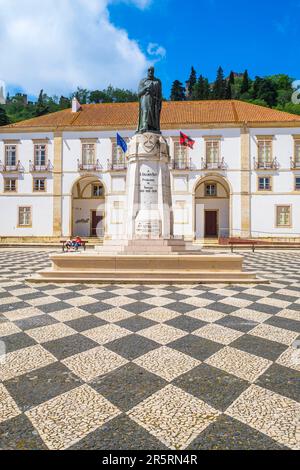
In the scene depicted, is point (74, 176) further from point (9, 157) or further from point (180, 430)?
point (180, 430)

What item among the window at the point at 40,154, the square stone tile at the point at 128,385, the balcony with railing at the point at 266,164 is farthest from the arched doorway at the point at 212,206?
the square stone tile at the point at 128,385

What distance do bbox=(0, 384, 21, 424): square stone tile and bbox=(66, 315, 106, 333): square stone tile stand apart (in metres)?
1.38

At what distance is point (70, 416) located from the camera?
185cm

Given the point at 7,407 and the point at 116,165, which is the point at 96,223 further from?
the point at 7,407

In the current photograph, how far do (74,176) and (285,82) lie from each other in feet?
210

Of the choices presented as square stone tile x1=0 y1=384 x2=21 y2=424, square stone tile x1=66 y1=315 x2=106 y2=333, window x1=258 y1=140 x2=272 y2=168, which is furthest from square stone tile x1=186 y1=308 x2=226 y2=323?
window x1=258 y1=140 x2=272 y2=168

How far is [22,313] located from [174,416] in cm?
323

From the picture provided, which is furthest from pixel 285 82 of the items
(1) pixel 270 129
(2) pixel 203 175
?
(2) pixel 203 175

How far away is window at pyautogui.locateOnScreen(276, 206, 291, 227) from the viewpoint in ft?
82.2

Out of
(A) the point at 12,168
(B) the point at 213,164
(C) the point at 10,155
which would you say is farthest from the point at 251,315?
(C) the point at 10,155

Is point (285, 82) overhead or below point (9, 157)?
overhead

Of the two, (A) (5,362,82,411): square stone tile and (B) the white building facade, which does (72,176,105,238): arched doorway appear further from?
(A) (5,362,82,411): square stone tile
